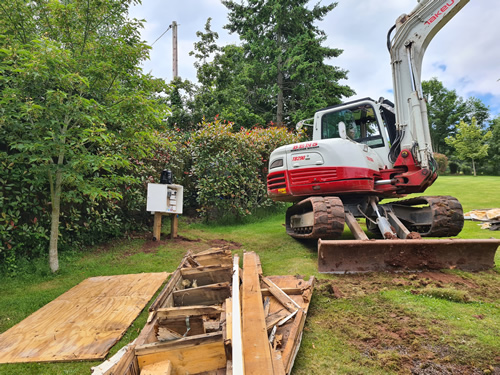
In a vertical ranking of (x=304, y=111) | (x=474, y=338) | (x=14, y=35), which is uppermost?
(x=304, y=111)

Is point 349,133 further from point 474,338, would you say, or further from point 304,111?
point 304,111

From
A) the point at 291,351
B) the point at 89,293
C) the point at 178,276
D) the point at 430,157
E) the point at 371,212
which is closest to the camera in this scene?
the point at 291,351

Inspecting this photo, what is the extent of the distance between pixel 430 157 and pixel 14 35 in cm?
658

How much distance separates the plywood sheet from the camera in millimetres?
2473

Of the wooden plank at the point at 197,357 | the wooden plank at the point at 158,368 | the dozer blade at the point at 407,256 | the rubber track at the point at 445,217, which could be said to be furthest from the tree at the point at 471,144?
the wooden plank at the point at 158,368

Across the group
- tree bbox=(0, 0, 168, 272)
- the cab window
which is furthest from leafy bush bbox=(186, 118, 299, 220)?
tree bbox=(0, 0, 168, 272)

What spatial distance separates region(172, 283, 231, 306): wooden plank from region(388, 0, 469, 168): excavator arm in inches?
156

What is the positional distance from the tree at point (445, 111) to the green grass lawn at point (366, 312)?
4771cm

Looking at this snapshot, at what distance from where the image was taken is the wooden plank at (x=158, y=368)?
5.68ft

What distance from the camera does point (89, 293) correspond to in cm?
384

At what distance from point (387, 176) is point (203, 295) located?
13.2 ft

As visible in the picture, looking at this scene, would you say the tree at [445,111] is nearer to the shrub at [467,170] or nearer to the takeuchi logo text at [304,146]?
the shrub at [467,170]

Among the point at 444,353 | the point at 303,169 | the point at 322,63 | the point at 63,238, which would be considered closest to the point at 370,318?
the point at 444,353

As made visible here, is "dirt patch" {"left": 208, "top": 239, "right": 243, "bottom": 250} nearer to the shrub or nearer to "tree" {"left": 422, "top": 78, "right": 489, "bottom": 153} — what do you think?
the shrub
